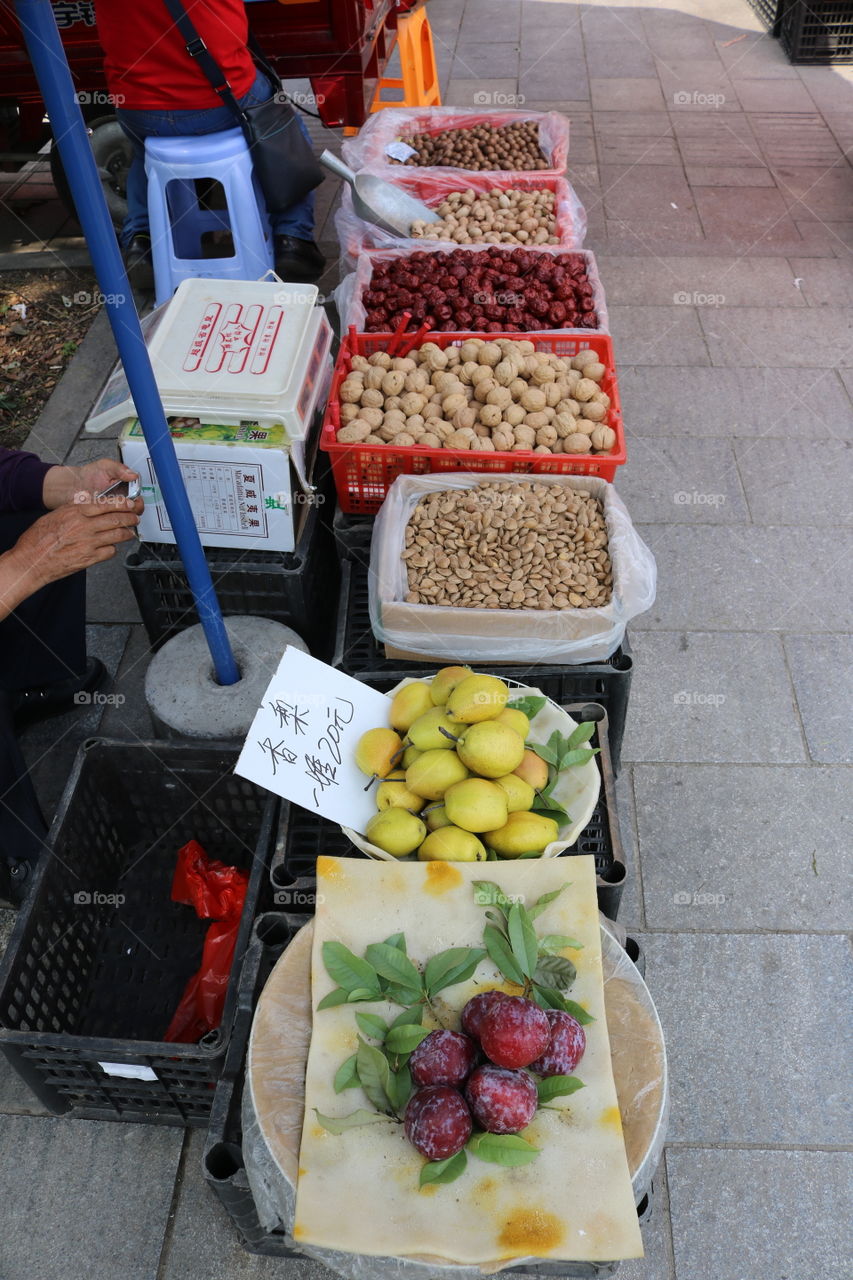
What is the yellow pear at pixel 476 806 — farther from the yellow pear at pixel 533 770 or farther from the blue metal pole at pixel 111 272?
the blue metal pole at pixel 111 272

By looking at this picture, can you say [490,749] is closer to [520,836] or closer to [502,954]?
[520,836]

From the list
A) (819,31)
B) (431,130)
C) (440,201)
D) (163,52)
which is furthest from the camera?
(819,31)

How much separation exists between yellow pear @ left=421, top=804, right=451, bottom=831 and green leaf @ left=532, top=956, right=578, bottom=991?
379 mm

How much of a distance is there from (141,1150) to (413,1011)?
4.00ft

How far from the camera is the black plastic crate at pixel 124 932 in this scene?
2088mm

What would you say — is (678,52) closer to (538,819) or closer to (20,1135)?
(538,819)

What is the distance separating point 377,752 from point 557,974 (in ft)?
2.12

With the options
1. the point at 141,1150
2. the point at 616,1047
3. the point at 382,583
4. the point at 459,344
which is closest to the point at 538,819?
the point at 616,1047

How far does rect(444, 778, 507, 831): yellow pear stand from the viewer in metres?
1.87

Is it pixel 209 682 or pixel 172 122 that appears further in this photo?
pixel 172 122

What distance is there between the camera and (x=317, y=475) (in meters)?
3.23

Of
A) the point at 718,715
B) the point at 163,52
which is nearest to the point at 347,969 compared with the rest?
the point at 718,715

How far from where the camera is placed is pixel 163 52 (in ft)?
13.1

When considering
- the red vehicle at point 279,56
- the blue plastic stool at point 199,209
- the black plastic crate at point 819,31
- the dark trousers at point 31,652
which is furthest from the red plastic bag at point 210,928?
the black plastic crate at point 819,31
